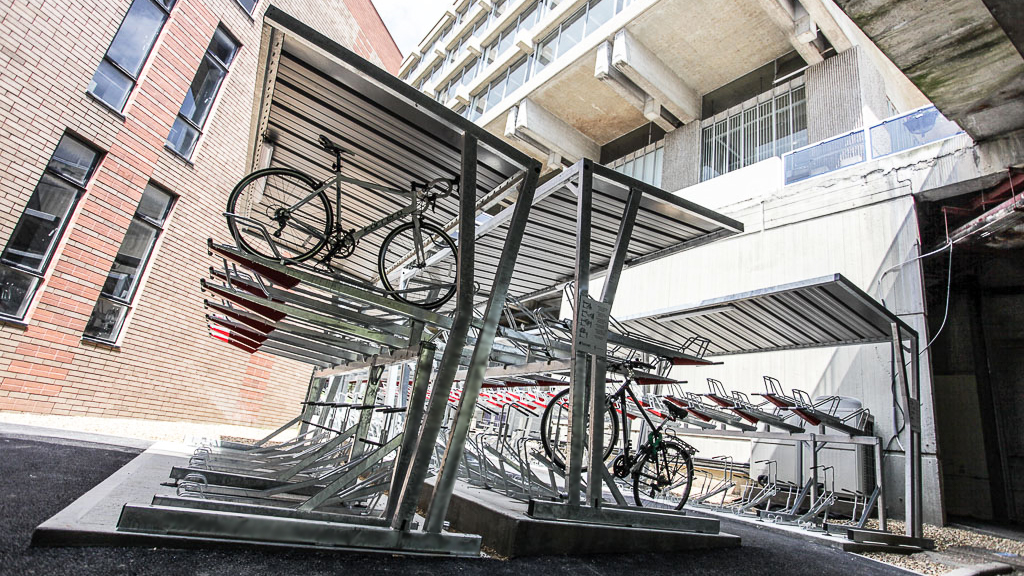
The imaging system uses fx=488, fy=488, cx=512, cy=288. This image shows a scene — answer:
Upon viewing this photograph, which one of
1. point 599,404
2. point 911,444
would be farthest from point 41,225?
point 911,444

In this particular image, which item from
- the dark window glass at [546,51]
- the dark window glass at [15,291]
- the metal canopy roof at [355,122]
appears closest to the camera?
the metal canopy roof at [355,122]

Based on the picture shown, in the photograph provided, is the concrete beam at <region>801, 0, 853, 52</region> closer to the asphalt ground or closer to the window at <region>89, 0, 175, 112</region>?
the asphalt ground

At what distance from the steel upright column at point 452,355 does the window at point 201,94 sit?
11093mm

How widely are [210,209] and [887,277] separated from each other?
1543cm

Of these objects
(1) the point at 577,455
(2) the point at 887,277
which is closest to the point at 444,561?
(1) the point at 577,455

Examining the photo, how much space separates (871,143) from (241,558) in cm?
1301

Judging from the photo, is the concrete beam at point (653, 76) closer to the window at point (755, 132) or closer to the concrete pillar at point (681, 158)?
the concrete pillar at point (681, 158)

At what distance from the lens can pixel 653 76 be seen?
15.5 metres

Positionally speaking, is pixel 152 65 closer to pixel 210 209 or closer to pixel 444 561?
pixel 210 209

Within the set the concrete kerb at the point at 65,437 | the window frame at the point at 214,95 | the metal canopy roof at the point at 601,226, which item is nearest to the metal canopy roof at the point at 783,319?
the metal canopy roof at the point at 601,226

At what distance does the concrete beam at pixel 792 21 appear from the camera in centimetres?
1295

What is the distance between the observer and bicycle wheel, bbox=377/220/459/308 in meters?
4.77

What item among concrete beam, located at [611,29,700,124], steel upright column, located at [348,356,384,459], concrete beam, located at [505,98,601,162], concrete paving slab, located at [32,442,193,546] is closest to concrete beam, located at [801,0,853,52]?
concrete beam, located at [611,29,700,124]

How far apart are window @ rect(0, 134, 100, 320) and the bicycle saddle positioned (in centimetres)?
782
